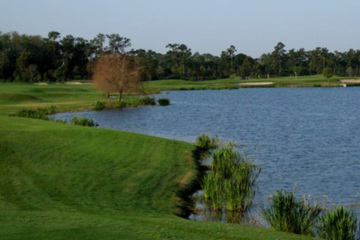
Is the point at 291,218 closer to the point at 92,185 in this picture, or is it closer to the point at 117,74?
the point at 92,185

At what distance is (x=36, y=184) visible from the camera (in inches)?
720

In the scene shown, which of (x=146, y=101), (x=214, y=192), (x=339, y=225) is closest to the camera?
(x=339, y=225)

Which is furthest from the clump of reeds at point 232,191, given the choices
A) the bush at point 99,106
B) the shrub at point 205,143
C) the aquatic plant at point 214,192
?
the bush at point 99,106

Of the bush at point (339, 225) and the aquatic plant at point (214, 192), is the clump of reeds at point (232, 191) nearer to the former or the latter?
the aquatic plant at point (214, 192)

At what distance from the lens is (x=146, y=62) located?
146 metres

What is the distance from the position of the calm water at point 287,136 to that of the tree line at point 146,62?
36.2 m

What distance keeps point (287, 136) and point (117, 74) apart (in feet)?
119

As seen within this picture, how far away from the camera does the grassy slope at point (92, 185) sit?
39.5ft

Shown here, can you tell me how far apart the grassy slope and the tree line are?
63.2 meters

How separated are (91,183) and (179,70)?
486ft

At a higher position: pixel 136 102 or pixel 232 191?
pixel 232 191

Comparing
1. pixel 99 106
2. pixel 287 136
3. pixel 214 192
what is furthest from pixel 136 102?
pixel 214 192

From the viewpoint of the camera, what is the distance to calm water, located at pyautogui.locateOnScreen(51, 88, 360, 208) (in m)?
23.6

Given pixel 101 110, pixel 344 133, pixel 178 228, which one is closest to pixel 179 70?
pixel 101 110
